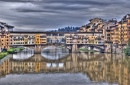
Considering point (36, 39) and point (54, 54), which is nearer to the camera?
point (54, 54)

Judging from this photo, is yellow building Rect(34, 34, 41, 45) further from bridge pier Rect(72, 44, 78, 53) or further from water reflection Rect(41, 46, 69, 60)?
bridge pier Rect(72, 44, 78, 53)

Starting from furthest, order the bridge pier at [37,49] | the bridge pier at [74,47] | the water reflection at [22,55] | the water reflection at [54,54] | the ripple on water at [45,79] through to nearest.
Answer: the bridge pier at [74,47], the bridge pier at [37,49], the water reflection at [54,54], the water reflection at [22,55], the ripple on water at [45,79]

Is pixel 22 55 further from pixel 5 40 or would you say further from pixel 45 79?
pixel 45 79

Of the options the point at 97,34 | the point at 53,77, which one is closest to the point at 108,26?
the point at 97,34

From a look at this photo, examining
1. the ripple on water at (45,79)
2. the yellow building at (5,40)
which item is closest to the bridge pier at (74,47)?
the yellow building at (5,40)

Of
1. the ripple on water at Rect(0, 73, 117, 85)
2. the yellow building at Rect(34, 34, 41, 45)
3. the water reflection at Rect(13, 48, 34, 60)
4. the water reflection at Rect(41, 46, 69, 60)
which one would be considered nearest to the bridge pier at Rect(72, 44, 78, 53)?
the water reflection at Rect(41, 46, 69, 60)

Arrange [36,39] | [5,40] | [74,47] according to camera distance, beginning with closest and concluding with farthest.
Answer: [5,40] → [74,47] → [36,39]

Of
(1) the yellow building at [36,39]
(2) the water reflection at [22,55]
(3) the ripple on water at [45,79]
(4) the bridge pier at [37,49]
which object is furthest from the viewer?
(1) the yellow building at [36,39]

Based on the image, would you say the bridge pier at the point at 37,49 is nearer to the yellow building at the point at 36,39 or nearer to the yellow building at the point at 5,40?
the yellow building at the point at 36,39

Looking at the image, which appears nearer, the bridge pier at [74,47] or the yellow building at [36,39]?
the bridge pier at [74,47]

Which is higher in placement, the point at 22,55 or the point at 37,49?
the point at 37,49

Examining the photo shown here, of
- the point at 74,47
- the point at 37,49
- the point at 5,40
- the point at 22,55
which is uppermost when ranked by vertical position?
the point at 5,40

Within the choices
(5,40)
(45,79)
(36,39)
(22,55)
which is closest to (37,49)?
(36,39)

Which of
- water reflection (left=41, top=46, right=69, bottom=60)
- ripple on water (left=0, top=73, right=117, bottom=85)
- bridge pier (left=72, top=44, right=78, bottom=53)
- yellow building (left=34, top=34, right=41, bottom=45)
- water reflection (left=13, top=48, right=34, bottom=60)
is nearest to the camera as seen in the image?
ripple on water (left=0, top=73, right=117, bottom=85)
